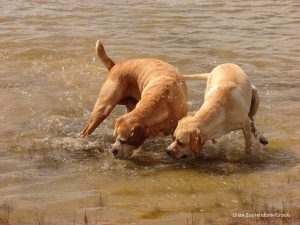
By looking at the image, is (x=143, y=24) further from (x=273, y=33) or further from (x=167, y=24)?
(x=273, y=33)

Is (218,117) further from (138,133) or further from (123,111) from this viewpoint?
(123,111)

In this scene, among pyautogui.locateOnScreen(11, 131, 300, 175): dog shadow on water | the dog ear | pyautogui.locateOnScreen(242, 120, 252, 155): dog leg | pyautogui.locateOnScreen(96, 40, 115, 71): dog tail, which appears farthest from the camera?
pyautogui.locateOnScreen(96, 40, 115, 71): dog tail

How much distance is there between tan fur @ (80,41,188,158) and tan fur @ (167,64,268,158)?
323mm

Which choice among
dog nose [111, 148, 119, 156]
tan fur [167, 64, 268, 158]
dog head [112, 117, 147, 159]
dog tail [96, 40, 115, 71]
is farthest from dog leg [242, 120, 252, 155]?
dog tail [96, 40, 115, 71]

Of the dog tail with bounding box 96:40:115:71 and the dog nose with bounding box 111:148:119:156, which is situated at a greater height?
the dog tail with bounding box 96:40:115:71

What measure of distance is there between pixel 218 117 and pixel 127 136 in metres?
1.07

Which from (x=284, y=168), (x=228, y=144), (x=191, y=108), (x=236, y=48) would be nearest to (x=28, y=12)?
(x=236, y=48)

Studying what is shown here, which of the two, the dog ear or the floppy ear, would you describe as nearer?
the floppy ear

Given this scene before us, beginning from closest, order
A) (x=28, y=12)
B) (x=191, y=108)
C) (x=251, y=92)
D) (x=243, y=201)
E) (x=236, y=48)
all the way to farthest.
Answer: (x=243, y=201)
(x=251, y=92)
(x=191, y=108)
(x=236, y=48)
(x=28, y=12)

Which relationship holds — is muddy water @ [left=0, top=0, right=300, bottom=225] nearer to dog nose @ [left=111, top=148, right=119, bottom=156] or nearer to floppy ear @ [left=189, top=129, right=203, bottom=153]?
dog nose @ [left=111, top=148, right=119, bottom=156]

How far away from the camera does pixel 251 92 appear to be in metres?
7.48

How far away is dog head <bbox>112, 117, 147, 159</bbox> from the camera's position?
660cm

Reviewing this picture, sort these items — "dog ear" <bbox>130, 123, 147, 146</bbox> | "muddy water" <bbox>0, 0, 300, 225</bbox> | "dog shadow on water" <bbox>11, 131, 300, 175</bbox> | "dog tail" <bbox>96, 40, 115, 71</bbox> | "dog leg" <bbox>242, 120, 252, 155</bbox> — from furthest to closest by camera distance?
1. "dog tail" <bbox>96, 40, 115, 71</bbox>
2. "dog leg" <bbox>242, 120, 252, 155</bbox>
3. "dog shadow on water" <bbox>11, 131, 300, 175</bbox>
4. "dog ear" <bbox>130, 123, 147, 146</bbox>
5. "muddy water" <bbox>0, 0, 300, 225</bbox>

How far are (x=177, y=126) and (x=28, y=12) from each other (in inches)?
445
